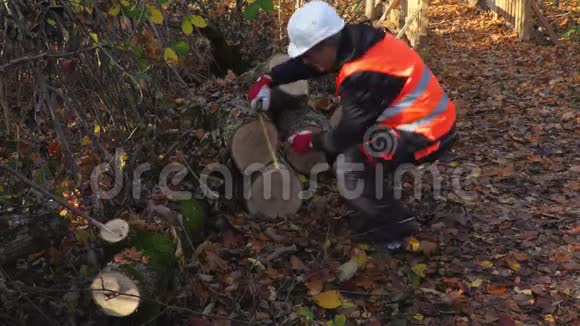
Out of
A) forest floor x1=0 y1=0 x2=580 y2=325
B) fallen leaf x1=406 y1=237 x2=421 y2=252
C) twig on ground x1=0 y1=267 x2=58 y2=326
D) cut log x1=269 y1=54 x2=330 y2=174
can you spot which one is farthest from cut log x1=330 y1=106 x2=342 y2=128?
twig on ground x1=0 y1=267 x2=58 y2=326

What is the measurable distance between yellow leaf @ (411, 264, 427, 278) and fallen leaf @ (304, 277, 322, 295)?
0.63 metres

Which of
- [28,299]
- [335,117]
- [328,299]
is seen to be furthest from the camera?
[335,117]

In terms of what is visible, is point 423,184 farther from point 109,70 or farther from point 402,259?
point 109,70

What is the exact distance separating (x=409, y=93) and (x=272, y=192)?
47.8 inches

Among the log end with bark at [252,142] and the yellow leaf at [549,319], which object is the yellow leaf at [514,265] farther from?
the log end with bark at [252,142]

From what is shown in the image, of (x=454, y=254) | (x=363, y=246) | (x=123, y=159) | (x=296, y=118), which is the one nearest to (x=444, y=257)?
(x=454, y=254)

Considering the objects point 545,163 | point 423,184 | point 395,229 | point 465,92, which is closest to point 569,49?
point 465,92

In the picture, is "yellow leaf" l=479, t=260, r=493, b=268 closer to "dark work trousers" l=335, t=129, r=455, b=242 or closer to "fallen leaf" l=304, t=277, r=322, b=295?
"dark work trousers" l=335, t=129, r=455, b=242

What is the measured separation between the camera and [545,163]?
4.97m

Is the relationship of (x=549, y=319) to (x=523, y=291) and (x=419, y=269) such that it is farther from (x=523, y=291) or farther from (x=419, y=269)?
(x=419, y=269)

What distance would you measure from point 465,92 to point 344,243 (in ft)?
13.9

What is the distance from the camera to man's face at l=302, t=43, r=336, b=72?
331 centimetres

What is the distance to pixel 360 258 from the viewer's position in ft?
11.8

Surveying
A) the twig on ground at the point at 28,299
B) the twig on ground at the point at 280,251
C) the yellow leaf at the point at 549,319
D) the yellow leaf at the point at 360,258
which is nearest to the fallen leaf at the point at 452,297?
the yellow leaf at the point at 549,319
